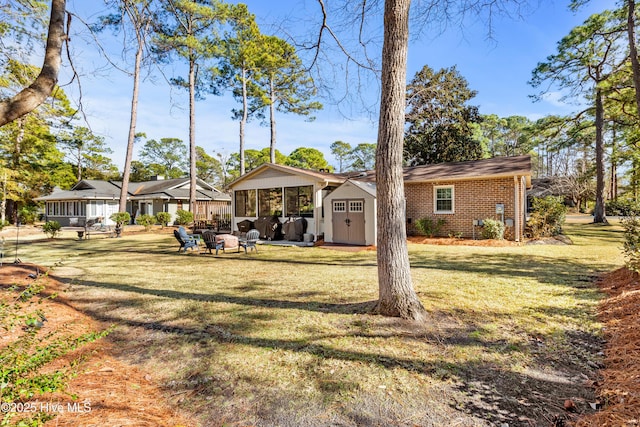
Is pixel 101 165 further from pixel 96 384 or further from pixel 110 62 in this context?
pixel 96 384

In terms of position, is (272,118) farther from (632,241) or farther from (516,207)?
(632,241)

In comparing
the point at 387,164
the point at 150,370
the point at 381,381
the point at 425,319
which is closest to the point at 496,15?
the point at 387,164

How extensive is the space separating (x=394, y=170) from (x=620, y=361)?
3.03 meters

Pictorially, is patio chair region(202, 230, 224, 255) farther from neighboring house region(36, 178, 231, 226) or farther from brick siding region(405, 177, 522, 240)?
neighboring house region(36, 178, 231, 226)

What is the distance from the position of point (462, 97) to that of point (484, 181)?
14939mm

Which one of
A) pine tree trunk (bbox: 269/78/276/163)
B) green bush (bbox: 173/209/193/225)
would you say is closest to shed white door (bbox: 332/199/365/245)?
pine tree trunk (bbox: 269/78/276/163)

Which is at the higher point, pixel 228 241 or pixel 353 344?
pixel 228 241

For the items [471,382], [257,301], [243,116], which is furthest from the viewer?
[243,116]

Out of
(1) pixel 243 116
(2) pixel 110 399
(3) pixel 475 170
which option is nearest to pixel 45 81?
(2) pixel 110 399

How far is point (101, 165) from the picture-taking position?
3975 cm

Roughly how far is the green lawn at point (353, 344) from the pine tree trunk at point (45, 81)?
1607mm

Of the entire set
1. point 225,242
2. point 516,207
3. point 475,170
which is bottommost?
point 225,242

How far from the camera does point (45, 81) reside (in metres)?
3.42

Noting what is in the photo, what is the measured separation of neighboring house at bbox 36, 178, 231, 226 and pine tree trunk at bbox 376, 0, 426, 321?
24.6 m
